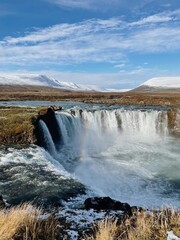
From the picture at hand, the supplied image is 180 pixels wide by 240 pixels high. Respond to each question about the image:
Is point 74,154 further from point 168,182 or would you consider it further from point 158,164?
point 168,182

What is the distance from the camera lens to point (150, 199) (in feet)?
67.7

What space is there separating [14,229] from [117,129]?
4235 centimetres

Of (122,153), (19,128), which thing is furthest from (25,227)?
(122,153)

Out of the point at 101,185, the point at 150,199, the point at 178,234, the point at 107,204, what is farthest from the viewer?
the point at 101,185

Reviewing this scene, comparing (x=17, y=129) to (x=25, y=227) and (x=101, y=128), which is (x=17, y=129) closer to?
(x=101, y=128)

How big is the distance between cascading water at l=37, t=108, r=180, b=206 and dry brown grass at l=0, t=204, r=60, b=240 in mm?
9763

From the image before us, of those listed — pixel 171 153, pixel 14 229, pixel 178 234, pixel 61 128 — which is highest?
pixel 14 229

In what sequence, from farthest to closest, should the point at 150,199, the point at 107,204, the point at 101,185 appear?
1. the point at 101,185
2. the point at 150,199
3. the point at 107,204

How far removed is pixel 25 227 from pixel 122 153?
2883 cm

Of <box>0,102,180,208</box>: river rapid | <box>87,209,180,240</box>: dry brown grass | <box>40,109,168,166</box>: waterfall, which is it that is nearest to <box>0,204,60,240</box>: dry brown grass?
<box>87,209,180,240</box>: dry brown grass

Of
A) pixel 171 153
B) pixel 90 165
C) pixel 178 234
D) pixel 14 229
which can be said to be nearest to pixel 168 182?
pixel 90 165

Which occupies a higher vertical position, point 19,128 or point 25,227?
point 25,227

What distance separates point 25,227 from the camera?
7504 mm

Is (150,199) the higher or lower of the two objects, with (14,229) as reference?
lower
